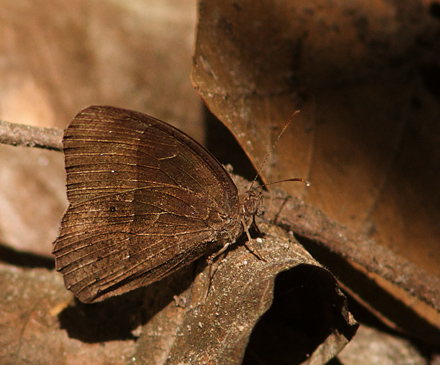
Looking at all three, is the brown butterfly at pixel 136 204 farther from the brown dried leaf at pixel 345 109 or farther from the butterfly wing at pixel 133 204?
the brown dried leaf at pixel 345 109

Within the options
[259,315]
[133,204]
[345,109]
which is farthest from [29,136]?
[345,109]

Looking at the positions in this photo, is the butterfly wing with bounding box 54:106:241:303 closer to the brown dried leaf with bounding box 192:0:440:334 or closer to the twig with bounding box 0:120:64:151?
the twig with bounding box 0:120:64:151

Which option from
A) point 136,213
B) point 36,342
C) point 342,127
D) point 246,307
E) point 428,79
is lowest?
point 36,342

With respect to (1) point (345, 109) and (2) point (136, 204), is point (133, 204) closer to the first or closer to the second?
(2) point (136, 204)

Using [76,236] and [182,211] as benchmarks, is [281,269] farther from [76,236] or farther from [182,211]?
[76,236]

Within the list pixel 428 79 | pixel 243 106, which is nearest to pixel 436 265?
pixel 428 79

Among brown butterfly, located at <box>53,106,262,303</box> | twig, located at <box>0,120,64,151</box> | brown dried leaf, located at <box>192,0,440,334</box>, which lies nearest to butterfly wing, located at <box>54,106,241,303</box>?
brown butterfly, located at <box>53,106,262,303</box>

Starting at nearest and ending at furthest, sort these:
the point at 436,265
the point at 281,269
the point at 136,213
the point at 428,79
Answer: the point at 281,269, the point at 136,213, the point at 436,265, the point at 428,79

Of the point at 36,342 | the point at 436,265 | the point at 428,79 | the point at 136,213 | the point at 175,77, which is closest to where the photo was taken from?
the point at 36,342
